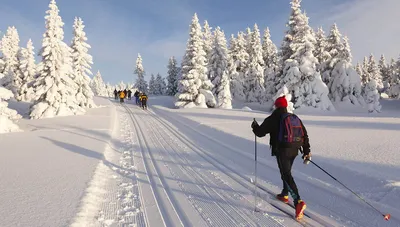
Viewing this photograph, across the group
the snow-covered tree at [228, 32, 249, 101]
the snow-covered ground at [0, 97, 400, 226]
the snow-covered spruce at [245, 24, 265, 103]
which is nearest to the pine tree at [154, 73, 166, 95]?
the snow-covered tree at [228, 32, 249, 101]

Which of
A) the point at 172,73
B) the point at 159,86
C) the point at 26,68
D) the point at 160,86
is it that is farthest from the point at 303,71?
the point at 159,86

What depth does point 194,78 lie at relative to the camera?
33.4 m

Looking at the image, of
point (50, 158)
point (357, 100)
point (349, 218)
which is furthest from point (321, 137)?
point (357, 100)

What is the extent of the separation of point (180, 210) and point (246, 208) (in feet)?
4.10

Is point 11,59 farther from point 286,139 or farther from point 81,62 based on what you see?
point 286,139

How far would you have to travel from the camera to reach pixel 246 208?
5.14 m

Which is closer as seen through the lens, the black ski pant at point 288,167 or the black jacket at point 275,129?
the black ski pant at point 288,167

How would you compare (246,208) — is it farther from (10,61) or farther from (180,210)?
(10,61)

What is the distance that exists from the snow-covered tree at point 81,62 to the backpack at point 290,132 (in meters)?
32.4

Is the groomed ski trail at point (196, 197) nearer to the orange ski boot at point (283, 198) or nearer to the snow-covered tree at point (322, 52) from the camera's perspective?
the orange ski boot at point (283, 198)

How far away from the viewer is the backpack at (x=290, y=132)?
16.0 ft

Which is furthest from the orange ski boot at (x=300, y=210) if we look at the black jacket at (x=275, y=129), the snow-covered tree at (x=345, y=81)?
the snow-covered tree at (x=345, y=81)

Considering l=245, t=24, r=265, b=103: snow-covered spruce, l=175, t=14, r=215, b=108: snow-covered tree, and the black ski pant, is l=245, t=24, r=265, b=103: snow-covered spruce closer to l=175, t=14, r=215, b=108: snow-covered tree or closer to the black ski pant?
l=175, t=14, r=215, b=108: snow-covered tree

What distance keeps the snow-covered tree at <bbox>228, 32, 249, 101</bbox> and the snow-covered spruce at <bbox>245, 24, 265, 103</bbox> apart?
1130 millimetres
